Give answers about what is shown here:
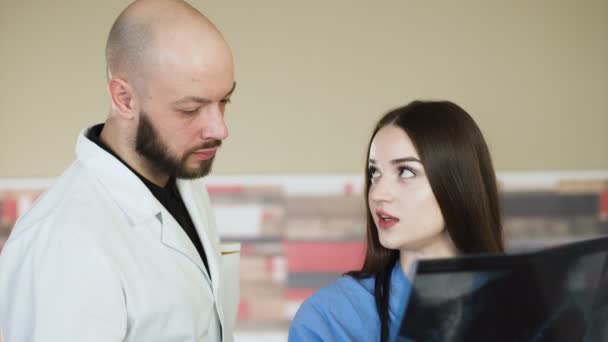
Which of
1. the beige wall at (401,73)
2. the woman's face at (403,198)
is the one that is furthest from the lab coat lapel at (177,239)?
the beige wall at (401,73)

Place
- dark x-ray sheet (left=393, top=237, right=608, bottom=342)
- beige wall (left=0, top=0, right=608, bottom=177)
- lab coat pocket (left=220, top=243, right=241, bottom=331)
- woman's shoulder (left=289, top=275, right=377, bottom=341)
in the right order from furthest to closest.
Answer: beige wall (left=0, top=0, right=608, bottom=177) < lab coat pocket (left=220, top=243, right=241, bottom=331) < woman's shoulder (left=289, top=275, right=377, bottom=341) < dark x-ray sheet (left=393, top=237, right=608, bottom=342)

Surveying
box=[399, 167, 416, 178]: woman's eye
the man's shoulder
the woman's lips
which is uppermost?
box=[399, 167, 416, 178]: woman's eye

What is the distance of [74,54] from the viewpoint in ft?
8.39

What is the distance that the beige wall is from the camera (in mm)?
2455

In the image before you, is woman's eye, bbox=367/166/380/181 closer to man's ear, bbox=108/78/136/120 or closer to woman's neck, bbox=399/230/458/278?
woman's neck, bbox=399/230/458/278

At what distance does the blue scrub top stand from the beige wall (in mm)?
1201

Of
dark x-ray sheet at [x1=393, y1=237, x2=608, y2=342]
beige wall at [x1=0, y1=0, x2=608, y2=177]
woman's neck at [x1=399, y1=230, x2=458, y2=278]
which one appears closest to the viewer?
dark x-ray sheet at [x1=393, y1=237, x2=608, y2=342]

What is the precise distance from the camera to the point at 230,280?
5.31 ft

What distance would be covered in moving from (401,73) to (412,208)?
1309mm

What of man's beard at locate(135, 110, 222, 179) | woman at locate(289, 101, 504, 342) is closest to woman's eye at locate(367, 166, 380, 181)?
woman at locate(289, 101, 504, 342)

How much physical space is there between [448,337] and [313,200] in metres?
1.81

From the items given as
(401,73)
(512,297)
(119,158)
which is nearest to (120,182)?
(119,158)

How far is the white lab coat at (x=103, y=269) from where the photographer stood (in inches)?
42.2

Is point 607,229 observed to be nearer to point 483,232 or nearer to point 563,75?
point 563,75
